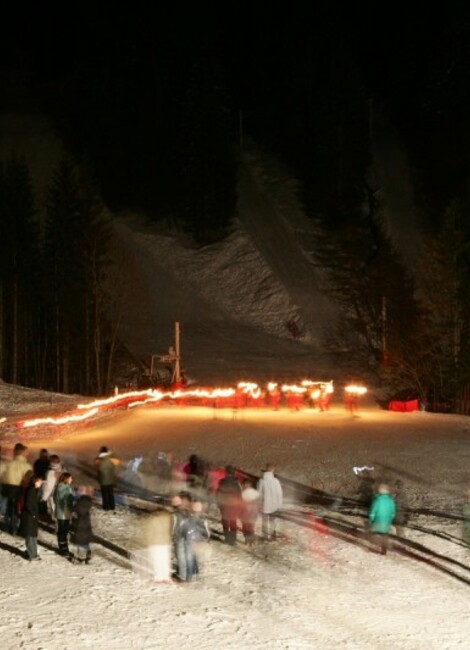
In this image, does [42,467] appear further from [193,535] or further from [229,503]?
[193,535]

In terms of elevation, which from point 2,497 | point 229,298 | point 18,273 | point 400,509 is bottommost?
point 400,509

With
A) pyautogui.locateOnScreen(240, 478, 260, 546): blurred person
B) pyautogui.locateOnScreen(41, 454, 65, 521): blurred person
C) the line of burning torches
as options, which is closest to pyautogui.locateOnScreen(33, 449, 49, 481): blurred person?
pyautogui.locateOnScreen(41, 454, 65, 521): blurred person

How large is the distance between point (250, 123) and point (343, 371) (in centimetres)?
3627

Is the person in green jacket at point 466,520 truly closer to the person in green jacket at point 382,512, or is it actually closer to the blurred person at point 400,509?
the blurred person at point 400,509

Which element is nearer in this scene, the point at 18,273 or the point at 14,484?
the point at 14,484

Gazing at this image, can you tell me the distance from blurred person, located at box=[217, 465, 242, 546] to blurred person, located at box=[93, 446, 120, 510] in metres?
2.74

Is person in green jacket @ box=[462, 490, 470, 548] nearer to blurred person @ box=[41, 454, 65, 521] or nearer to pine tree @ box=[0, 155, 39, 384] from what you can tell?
blurred person @ box=[41, 454, 65, 521]

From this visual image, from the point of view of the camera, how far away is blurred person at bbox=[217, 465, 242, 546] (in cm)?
1306

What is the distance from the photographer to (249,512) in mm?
13461

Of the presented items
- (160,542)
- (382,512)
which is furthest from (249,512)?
(160,542)

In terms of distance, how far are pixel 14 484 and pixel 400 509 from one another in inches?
300

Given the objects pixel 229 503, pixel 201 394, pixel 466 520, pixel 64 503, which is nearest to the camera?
pixel 64 503

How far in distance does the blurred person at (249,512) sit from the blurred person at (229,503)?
0.13 metres

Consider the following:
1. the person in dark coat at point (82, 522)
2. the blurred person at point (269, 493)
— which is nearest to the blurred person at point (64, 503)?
the person in dark coat at point (82, 522)
